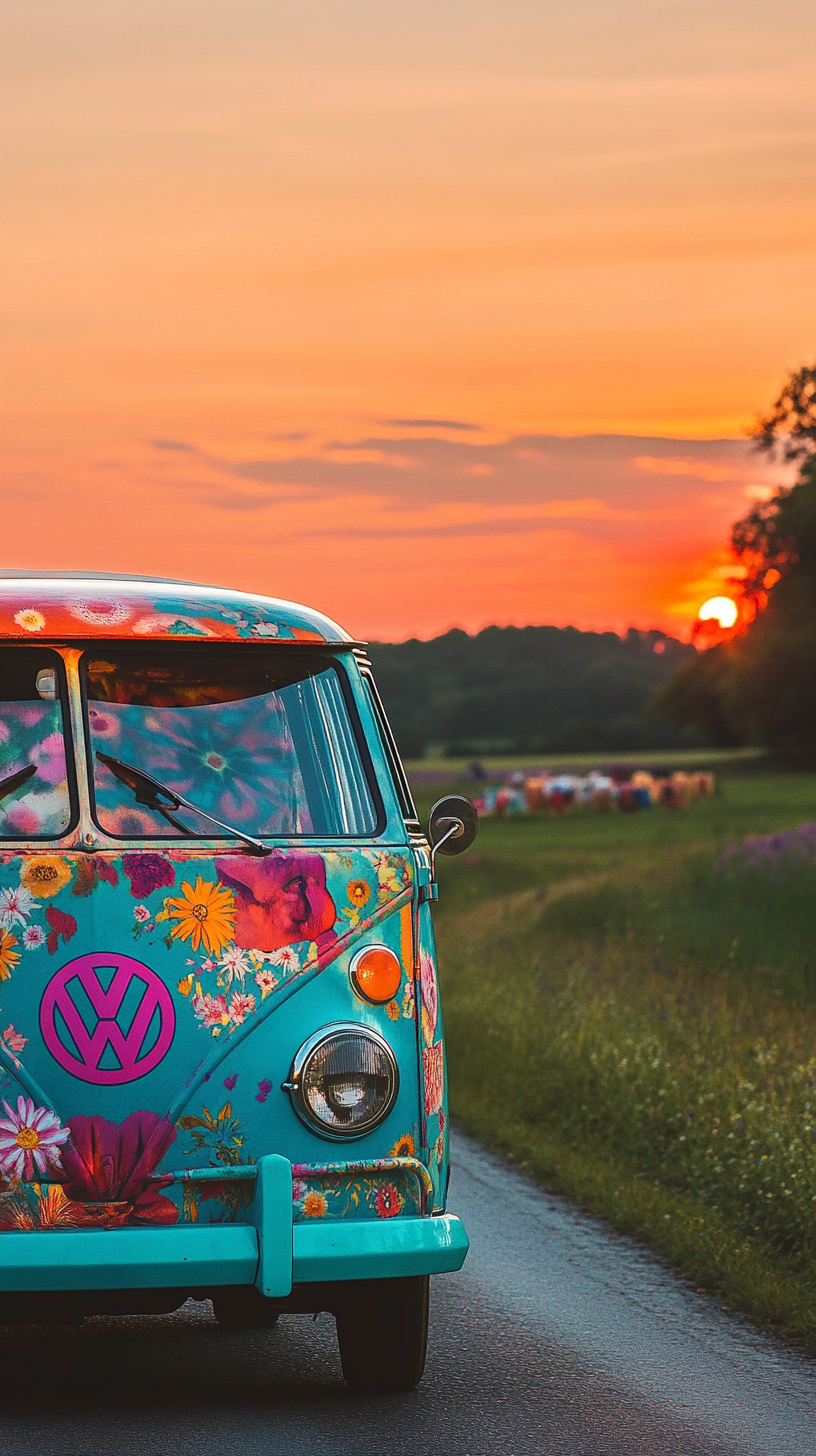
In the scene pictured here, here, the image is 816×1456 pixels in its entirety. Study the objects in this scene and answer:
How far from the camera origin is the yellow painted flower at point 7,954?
507 cm

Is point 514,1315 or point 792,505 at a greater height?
point 792,505

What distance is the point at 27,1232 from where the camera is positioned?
495 centimetres

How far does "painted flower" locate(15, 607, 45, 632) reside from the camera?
5.39 m

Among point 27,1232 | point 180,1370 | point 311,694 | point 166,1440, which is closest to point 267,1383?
point 180,1370

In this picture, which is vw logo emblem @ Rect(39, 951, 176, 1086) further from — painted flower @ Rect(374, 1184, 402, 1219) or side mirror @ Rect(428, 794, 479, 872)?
side mirror @ Rect(428, 794, 479, 872)

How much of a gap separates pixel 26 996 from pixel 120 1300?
80cm

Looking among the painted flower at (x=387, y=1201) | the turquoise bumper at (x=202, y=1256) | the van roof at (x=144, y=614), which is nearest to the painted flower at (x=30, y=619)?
the van roof at (x=144, y=614)

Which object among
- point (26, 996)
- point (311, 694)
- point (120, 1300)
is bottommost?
point (120, 1300)

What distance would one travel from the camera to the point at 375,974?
17.1ft

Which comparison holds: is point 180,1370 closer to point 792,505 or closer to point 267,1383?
point 267,1383

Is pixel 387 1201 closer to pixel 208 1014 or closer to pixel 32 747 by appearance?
pixel 208 1014

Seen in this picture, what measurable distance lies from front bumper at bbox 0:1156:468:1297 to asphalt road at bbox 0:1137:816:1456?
45 centimetres

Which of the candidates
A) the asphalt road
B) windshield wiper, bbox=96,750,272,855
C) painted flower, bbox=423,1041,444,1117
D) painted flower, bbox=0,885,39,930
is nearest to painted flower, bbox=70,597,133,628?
windshield wiper, bbox=96,750,272,855

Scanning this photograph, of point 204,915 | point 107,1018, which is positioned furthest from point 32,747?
point 107,1018
